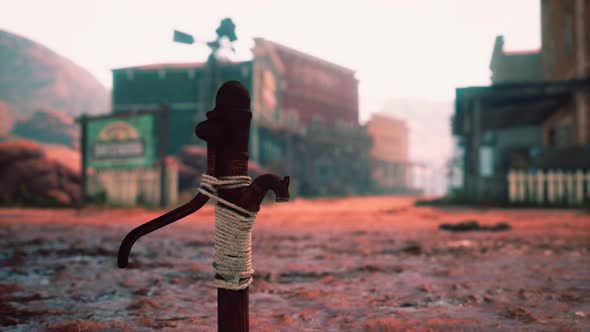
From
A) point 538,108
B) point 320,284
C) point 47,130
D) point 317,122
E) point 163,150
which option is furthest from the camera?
point 47,130

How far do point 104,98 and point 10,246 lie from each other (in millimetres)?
82939

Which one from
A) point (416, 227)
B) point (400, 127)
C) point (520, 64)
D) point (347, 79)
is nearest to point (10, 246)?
point (416, 227)

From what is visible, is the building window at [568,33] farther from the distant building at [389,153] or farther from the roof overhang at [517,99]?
the distant building at [389,153]

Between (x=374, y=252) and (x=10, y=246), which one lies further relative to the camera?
(x=10, y=246)

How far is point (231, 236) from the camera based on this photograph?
5.82ft

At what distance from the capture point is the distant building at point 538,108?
43.5 feet

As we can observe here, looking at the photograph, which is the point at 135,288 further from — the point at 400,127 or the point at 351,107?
the point at 400,127

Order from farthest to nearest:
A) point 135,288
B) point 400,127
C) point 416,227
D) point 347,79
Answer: point 400,127
point 347,79
point 416,227
point 135,288

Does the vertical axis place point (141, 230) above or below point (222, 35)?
below

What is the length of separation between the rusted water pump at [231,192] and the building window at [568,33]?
18213mm

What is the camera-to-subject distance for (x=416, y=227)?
8.03 meters

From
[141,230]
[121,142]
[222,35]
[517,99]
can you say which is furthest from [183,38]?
[141,230]

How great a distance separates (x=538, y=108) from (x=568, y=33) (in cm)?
315

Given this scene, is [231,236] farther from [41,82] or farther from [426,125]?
[426,125]
